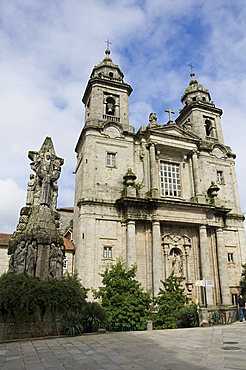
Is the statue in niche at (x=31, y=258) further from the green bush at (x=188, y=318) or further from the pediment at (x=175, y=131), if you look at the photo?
the pediment at (x=175, y=131)

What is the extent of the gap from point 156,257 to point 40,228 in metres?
12.4

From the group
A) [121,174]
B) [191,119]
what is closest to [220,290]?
[121,174]

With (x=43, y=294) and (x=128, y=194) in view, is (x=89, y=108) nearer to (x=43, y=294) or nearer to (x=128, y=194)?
(x=128, y=194)

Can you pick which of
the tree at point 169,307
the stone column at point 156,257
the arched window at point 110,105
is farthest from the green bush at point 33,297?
the arched window at point 110,105

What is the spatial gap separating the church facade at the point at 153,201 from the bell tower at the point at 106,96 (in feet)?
0.29

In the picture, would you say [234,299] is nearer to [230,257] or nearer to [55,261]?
[230,257]

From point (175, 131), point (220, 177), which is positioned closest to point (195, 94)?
point (175, 131)

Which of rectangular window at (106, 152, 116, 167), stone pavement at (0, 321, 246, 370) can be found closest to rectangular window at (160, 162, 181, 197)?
rectangular window at (106, 152, 116, 167)

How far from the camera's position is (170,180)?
2608 centimetres

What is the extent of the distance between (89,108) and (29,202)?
1673 cm

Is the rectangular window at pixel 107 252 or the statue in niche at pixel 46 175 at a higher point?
the statue in niche at pixel 46 175

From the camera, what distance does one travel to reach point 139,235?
22.7 meters

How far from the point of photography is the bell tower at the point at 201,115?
30028 mm

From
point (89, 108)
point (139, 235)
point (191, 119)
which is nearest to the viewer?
point (139, 235)
